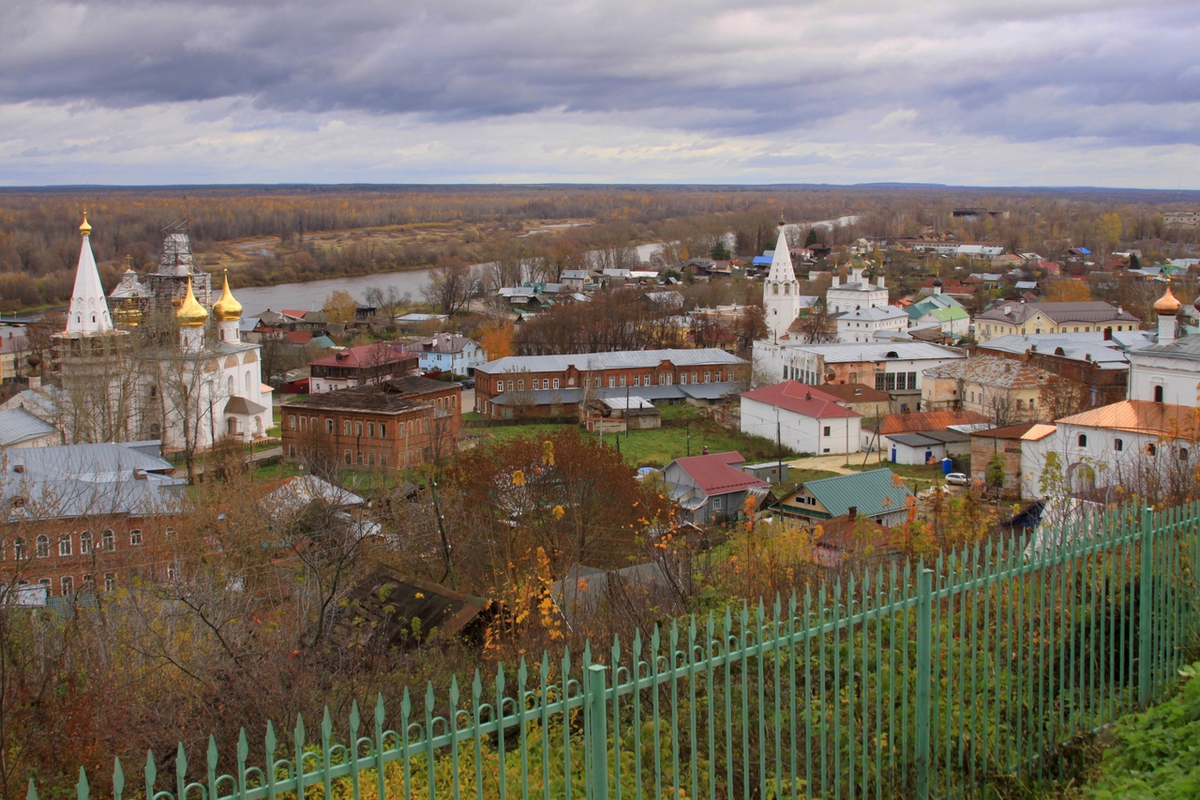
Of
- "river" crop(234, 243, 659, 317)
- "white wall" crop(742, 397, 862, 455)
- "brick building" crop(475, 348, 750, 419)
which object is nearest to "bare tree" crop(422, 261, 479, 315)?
"river" crop(234, 243, 659, 317)

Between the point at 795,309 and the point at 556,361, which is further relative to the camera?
the point at 795,309

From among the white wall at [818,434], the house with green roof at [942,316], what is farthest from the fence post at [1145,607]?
the house with green roof at [942,316]

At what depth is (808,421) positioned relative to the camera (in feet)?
107

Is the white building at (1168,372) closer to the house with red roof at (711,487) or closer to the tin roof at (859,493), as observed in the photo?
the tin roof at (859,493)

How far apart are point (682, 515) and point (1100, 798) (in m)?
16.9

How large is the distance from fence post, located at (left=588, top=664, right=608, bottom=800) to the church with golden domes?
2699 cm

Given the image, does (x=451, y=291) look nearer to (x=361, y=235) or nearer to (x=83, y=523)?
(x=83, y=523)

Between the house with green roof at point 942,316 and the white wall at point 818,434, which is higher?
the house with green roof at point 942,316

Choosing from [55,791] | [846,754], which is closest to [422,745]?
[846,754]

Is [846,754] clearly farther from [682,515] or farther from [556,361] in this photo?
[556,361]

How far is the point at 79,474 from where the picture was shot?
1911 cm

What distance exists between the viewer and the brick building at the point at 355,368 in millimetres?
44094

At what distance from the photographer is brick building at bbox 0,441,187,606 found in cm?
1209

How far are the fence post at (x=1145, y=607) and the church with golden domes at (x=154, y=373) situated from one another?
87.1 feet
